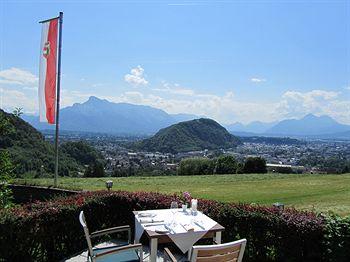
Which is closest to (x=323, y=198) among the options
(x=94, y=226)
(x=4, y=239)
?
(x=94, y=226)

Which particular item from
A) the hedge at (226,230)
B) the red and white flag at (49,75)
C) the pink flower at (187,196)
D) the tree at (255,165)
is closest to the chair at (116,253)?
the hedge at (226,230)

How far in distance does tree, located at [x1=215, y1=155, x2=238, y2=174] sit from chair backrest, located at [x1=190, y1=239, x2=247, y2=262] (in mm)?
31516

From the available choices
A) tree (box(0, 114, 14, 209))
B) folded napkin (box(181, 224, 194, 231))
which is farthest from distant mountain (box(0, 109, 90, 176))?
folded napkin (box(181, 224, 194, 231))

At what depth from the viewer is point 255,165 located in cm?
3228

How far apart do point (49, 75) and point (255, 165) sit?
23.9 m

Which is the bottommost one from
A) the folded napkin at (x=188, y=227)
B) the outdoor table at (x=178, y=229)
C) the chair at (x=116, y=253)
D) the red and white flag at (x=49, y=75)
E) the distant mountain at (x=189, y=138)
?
the distant mountain at (x=189, y=138)

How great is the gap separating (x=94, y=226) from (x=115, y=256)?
2468 millimetres

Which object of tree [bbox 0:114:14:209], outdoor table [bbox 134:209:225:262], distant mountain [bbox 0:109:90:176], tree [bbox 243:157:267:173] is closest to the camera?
outdoor table [bbox 134:209:225:262]

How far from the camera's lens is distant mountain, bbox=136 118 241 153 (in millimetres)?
116625

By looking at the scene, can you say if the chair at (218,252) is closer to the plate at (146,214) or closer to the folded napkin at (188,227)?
the folded napkin at (188,227)

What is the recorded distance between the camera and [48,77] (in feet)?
38.8

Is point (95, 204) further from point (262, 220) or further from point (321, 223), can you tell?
point (321, 223)

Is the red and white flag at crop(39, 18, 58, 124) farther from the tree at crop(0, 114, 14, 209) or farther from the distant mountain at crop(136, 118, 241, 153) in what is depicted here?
the distant mountain at crop(136, 118, 241, 153)

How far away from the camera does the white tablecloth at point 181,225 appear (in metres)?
4.94
